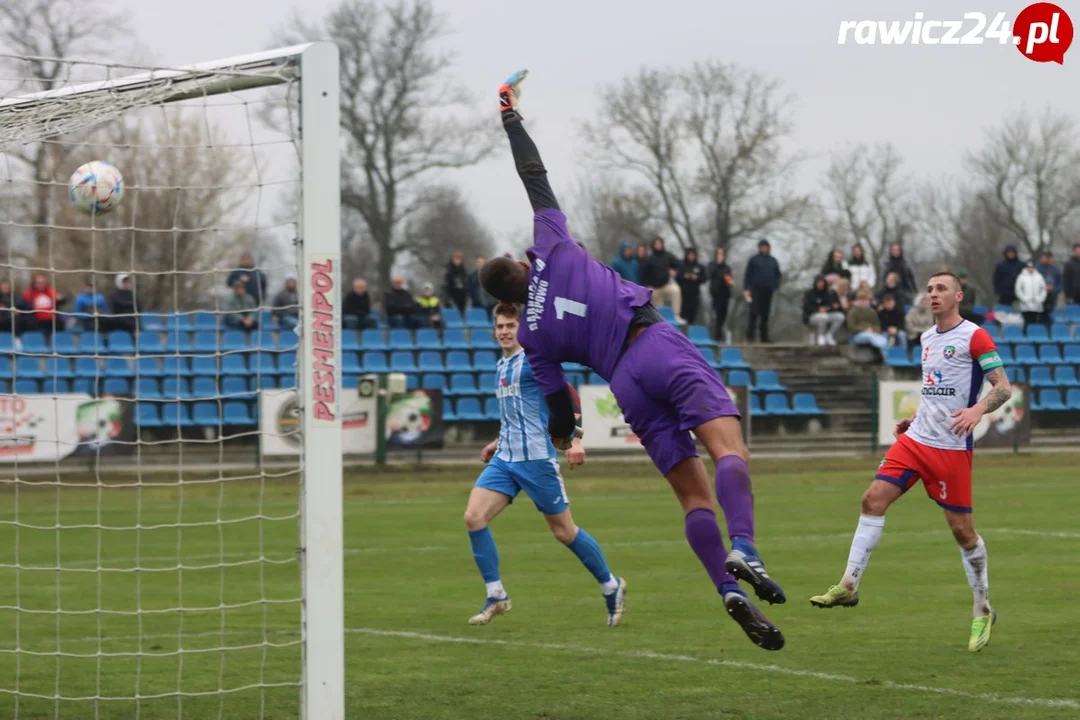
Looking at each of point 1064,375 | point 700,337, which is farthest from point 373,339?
point 1064,375

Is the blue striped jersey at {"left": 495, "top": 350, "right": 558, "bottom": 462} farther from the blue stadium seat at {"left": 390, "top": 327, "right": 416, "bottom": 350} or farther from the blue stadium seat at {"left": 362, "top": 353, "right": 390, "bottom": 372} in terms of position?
the blue stadium seat at {"left": 390, "top": 327, "right": 416, "bottom": 350}

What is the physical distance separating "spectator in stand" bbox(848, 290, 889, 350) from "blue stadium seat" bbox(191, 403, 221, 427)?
14602mm

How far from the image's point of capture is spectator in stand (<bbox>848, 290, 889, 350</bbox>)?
106 ft

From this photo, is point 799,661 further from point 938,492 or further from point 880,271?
point 880,271

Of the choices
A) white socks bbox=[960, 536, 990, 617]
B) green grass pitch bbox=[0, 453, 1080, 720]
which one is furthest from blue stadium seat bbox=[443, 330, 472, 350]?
white socks bbox=[960, 536, 990, 617]

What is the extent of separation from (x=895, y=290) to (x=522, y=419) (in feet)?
78.0

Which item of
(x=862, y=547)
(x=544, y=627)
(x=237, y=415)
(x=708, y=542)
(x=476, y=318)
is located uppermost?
(x=476, y=318)

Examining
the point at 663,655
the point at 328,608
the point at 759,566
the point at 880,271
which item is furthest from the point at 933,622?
the point at 880,271

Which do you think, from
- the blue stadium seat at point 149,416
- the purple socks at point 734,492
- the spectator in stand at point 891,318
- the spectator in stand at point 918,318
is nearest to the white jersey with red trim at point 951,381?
the purple socks at point 734,492

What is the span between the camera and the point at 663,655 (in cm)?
848

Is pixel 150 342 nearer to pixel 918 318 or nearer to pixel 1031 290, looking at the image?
pixel 918 318

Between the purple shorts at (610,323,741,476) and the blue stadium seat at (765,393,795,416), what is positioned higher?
the purple shorts at (610,323,741,476)

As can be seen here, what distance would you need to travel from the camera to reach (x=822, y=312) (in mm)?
33750

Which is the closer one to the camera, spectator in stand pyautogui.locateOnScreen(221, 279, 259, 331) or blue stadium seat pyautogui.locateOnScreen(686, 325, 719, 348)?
spectator in stand pyautogui.locateOnScreen(221, 279, 259, 331)
